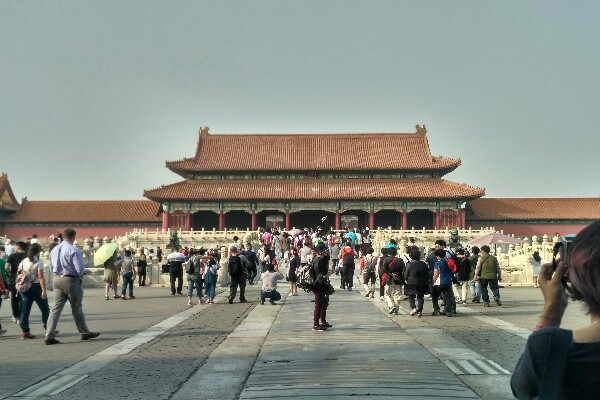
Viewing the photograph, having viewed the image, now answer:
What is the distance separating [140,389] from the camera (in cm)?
769

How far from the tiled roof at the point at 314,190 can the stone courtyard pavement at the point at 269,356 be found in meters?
44.2

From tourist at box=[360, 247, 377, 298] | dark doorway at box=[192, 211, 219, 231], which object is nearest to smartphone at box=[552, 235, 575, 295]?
tourist at box=[360, 247, 377, 298]

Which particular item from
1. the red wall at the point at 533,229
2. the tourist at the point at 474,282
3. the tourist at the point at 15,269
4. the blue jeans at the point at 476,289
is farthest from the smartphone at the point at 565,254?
the red wall at the point at 533,229

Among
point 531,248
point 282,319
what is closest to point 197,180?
point 531,248

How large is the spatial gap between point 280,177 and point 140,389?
56796mm

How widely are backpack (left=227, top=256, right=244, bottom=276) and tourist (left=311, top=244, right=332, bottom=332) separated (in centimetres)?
538

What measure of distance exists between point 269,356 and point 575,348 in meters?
7.24

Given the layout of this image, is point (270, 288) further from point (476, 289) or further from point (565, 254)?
point (565, 254)

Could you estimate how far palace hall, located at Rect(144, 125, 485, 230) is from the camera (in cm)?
6116

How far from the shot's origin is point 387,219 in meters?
63.9

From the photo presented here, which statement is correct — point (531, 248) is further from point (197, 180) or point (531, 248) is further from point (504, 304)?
point (197, 180)

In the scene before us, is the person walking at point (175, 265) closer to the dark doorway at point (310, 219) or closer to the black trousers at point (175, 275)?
the black trousers at point (175, 275)

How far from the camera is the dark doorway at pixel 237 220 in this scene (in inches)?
2520

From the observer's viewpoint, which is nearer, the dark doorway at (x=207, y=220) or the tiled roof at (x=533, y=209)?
the tiled roof at (x=533, y=209)
